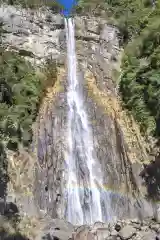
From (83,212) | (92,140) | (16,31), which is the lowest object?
(83,212)

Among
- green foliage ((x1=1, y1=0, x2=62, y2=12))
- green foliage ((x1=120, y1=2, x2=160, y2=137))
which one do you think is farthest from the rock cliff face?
green foliage ((x1=120, y1=2, x2=160, y2=137))

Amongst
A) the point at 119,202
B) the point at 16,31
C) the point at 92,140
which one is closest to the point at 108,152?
the point at 92,140

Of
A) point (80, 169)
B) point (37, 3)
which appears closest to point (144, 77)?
point (80, 169)

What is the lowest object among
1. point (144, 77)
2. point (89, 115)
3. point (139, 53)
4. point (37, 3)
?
point (89, 115)

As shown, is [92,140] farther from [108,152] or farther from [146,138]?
[146,138]

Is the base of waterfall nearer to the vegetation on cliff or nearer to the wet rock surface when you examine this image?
the wet rock surface

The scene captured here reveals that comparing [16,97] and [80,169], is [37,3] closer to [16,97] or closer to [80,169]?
[16,97]

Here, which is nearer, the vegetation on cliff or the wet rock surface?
the wet rock surface
